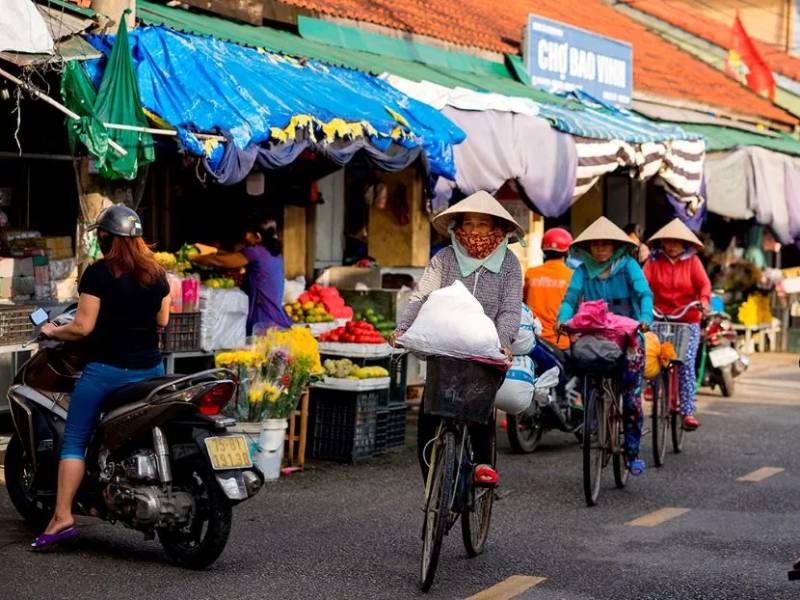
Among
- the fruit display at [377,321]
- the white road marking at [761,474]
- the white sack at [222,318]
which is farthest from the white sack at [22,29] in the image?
the white road marking at [761,474]

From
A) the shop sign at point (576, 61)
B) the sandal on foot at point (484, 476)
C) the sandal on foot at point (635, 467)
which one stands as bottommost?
the sandal on foot at point (635, 467)

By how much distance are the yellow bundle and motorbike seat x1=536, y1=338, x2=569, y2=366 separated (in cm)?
74

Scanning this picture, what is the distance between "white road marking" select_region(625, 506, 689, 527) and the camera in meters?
8.92

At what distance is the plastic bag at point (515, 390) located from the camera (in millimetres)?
8055

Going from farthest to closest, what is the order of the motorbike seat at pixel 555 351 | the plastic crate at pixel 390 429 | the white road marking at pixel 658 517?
the plastic crate at pixel 390 429 → the motorbike seat at pixel 555 351 → the white road marking at pixel 658 517

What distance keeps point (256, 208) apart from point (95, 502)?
7.54 meters

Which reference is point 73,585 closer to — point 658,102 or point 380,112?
point 380,112

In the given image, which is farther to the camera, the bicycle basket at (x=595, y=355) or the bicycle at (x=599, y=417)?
the bicycle basket at (x=595, y=355)

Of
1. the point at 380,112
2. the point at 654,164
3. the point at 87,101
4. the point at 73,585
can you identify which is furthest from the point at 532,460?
the point at 654,164

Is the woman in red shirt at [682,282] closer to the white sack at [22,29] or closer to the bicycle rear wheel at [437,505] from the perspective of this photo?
the bicycle rear wheel at [437,505]

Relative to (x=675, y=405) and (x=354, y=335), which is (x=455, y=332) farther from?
(x=675, y=405)

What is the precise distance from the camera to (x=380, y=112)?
1280 cm

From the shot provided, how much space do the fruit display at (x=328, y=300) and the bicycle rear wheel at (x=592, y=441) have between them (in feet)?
15.3

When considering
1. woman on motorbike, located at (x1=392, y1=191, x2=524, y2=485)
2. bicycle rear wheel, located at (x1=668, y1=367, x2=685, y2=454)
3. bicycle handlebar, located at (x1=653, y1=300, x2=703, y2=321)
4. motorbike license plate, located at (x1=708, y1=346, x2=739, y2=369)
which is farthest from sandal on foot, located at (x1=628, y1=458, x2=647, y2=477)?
motorbike license plate, located at (x1=708, y1=346, x2=739, y2=369)
